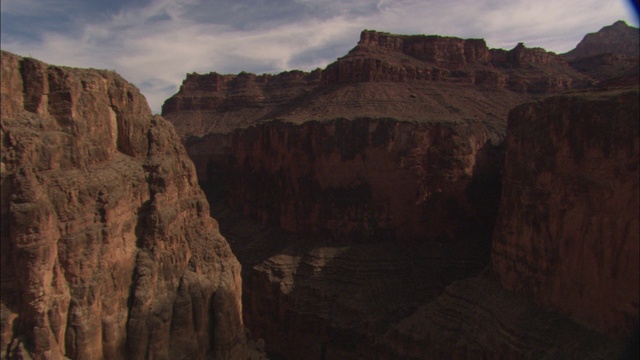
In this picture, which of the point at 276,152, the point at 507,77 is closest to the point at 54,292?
the point at 276,152

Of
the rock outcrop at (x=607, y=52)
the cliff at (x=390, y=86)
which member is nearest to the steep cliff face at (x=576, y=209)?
the cliff at (x=390, y=86)

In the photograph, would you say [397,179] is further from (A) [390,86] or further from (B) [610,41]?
(B) [610,41]

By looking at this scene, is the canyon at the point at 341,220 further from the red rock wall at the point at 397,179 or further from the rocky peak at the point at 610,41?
the rocky peak at the point at 610,41

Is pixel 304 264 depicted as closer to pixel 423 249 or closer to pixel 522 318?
pixel 423 249

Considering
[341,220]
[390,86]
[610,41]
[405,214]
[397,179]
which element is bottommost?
[341,220]

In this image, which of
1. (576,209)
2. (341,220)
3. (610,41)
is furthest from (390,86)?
(610,41)

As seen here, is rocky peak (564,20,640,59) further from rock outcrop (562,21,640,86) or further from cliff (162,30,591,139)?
cliff (162,30,591,139)

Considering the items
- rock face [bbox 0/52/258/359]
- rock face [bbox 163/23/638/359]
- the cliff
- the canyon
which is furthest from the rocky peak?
rock face [bbox 0/52/258/359]
